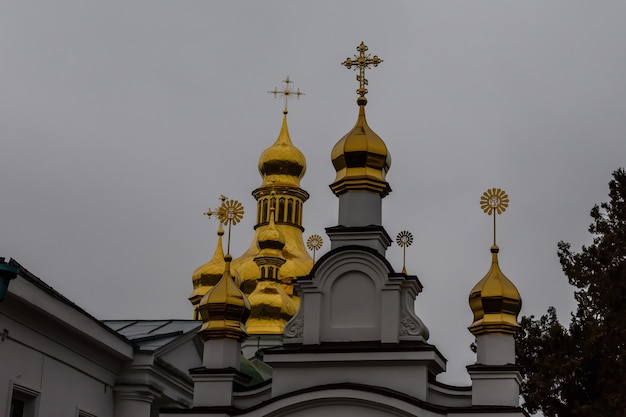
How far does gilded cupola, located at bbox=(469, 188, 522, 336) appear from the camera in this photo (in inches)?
840

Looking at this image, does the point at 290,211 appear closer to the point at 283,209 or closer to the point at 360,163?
the point at 283,209

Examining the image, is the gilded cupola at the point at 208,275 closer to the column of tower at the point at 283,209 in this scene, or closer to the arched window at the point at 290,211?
the column of tower at the point at 283,209

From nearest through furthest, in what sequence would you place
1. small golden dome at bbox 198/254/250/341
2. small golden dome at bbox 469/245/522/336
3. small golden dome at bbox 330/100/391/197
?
small golden dome at bbox 469/245/522/336
small golden dome at bbox 198/254/250/341
small golden dome at bbox 330/100/391/197

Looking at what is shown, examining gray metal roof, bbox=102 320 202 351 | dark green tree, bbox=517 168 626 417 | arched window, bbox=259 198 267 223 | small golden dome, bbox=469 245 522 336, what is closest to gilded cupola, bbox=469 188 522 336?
small golden dome, bbox=469 245 522 336

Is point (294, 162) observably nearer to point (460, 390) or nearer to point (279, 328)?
point (279, 328)

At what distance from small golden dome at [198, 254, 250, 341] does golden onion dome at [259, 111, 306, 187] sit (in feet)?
81.1

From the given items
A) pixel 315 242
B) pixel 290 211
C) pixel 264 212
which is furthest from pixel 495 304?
pixel 290 211

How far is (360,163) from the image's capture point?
2403 centimetres

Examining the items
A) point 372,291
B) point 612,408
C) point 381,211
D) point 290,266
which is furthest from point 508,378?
point 290,266

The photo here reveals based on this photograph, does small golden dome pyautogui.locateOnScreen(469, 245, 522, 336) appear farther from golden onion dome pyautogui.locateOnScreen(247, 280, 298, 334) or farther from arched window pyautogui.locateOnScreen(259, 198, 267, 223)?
arched window pyautogui.locateOnScreen(259, 198, 267, 223)

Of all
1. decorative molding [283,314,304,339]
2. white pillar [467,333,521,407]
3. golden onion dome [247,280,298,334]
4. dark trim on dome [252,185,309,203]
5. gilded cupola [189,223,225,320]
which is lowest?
white pillar [467,333,521,407]

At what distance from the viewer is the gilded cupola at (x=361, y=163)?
2392cm

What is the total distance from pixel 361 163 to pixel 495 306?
4.22m

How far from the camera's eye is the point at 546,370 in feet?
104
